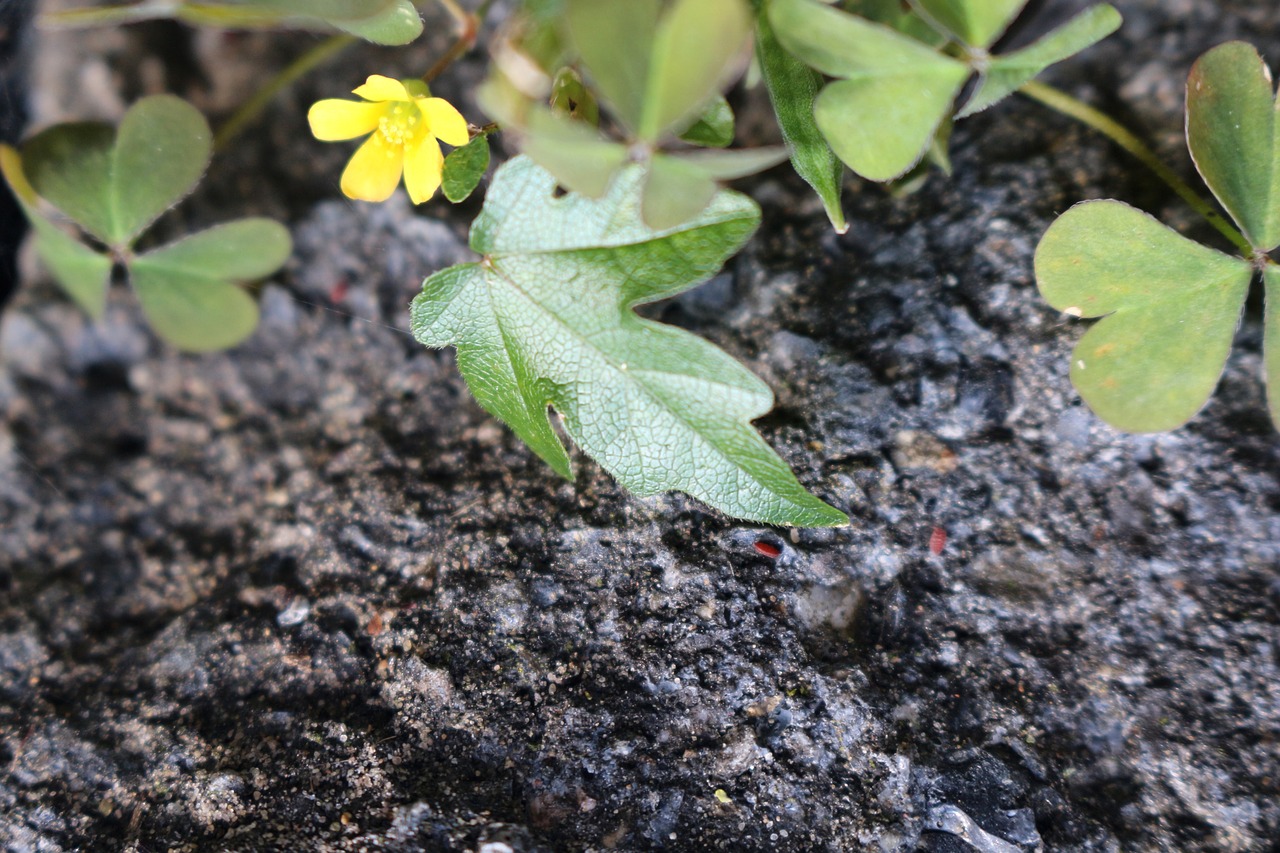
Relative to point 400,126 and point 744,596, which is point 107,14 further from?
point 744,596

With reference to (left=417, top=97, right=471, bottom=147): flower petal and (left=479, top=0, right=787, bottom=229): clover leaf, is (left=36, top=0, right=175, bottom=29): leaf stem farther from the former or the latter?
(left=479, top=0, right=787, bottom=229): clover leaf

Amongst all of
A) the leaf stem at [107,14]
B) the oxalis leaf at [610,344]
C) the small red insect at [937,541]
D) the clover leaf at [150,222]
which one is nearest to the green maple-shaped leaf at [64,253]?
the clover leaf at [150,222]

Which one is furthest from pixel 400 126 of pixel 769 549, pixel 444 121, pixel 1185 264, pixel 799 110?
pixel 1185 264

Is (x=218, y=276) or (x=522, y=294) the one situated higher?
(x=522, y=294)

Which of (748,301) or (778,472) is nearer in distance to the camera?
(778,472)

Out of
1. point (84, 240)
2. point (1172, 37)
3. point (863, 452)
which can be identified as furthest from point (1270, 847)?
point (84, 240)

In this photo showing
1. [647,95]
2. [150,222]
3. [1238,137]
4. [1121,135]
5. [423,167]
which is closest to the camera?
[647,95]

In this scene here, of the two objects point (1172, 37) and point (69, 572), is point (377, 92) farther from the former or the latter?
point (1172, 37)

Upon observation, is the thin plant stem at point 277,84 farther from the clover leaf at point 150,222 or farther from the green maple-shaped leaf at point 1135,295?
the green maple-shaped leaf at point 1135,295
